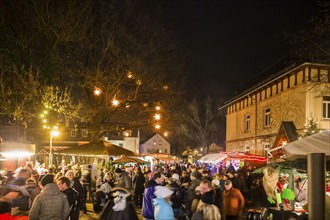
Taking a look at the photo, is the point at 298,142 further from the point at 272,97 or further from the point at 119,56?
the point at 272,97

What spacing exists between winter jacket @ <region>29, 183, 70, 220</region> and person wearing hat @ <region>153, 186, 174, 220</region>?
1.63 meters

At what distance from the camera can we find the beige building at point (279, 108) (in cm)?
A: 2320

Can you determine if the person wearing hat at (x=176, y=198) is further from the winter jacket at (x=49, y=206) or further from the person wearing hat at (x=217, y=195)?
the winter jacket at (x=49, y=206)

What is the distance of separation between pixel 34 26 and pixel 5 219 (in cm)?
1522

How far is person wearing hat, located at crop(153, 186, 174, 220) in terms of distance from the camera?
6.23 metres

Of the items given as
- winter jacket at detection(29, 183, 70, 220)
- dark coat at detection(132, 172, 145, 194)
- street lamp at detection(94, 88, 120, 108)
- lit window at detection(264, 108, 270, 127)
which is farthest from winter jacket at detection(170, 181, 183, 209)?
lit window at detection(264, 108, 270, 127)

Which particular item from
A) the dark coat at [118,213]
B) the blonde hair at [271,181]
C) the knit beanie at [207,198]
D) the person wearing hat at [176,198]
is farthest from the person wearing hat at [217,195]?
the dark coat at [118,213]

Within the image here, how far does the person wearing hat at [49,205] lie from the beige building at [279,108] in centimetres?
1298

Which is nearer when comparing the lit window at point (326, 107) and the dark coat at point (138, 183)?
the dark coat at point (138, 183)

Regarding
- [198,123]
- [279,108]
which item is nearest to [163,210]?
[279,108]

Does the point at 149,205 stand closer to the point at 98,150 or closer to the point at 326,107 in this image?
the point at 98,150

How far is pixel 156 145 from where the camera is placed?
88125 mm

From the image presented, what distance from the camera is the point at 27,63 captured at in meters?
20.3

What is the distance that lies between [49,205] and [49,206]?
2 cm
